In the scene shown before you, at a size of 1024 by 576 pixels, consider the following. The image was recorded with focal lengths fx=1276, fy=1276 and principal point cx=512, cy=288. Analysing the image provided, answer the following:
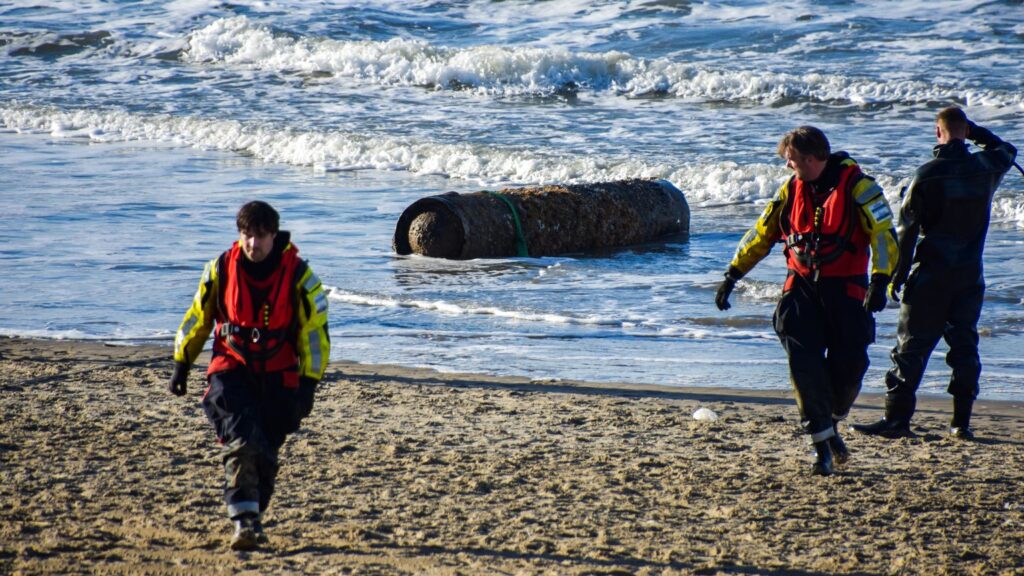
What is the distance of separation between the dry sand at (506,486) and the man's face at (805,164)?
4.42 feet

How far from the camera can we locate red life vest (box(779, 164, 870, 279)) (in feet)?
18.5

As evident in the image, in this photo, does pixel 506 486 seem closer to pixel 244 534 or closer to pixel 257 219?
pixel 244 534

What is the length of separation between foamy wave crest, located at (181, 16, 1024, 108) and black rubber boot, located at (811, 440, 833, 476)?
16.4 meters

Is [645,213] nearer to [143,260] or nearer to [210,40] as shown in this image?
[143,260]

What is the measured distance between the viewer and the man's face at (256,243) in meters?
4.50

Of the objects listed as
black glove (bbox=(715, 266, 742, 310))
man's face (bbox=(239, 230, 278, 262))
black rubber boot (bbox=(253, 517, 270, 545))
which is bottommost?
black rubber boot (bbox=(253, 517, 270, 545))

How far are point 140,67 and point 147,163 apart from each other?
13.0 meters

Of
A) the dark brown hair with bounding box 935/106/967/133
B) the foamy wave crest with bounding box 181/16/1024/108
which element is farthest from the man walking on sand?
the foamy wave crest with bounding box 181/16/1024/108

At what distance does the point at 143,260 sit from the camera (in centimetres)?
1173

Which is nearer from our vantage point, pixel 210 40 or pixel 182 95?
pixel 182 95

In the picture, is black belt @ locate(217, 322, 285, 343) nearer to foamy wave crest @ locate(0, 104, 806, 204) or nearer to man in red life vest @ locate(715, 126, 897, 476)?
man in red life vest @ locate(715, 126, 897, 476)

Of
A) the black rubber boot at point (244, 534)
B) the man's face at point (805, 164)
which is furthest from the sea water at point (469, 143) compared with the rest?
the black rubber boot at point (244, 534)

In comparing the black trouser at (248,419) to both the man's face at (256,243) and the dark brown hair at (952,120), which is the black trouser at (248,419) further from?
the dark brown hair at (952,120)

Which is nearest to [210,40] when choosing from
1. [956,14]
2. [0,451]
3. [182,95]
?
[182,95]
